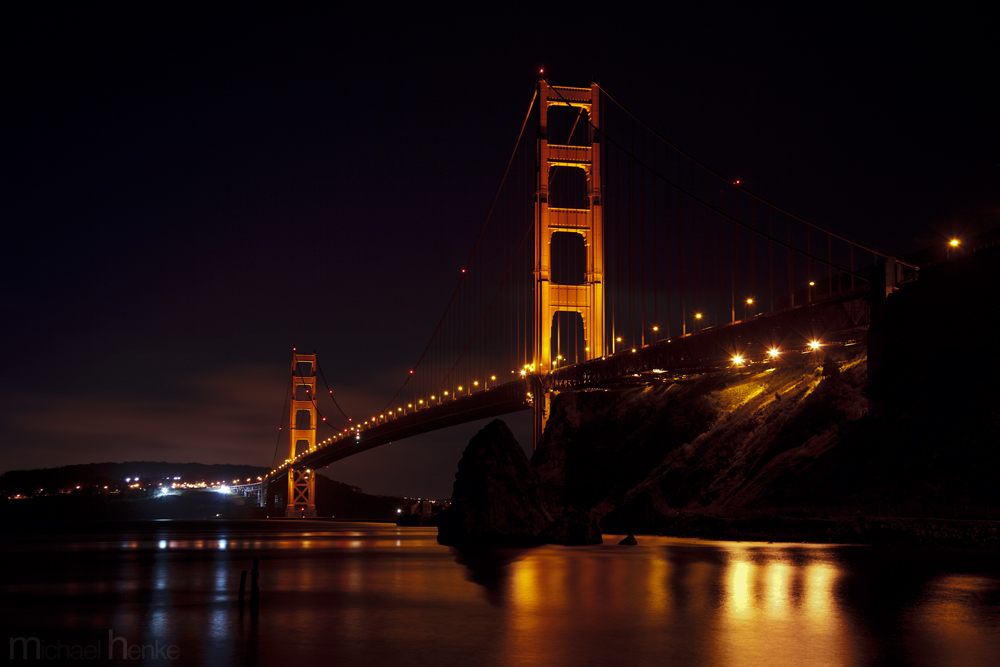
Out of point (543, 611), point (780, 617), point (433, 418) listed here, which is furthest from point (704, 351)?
point (780, 617)

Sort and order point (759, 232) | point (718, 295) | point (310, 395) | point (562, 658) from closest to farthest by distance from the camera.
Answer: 1. point (562, 658)
2. point (759, 232)
3. point (718, 295)
4. point (310, 395)

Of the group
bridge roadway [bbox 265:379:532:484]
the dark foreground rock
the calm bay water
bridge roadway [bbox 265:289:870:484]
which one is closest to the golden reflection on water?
the calm bay water

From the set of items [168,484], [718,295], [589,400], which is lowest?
[168,484]

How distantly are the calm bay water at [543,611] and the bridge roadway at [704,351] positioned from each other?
685 inches

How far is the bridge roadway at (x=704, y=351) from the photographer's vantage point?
4069 centimetres

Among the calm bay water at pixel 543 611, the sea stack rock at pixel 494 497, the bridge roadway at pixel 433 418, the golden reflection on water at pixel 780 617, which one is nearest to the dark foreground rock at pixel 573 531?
the sea stack rock at pixel 494 497

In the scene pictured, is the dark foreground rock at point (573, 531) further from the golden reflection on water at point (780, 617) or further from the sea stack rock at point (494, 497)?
the golden reflection on water at point (780, 617)

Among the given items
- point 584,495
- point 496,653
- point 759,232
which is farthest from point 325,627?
point 584,495

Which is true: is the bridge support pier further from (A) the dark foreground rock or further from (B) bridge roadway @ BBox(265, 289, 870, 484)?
(A) the dark foreground rock

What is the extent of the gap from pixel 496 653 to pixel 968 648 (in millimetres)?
5094

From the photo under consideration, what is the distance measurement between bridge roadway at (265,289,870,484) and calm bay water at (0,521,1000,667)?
1739 centimetres

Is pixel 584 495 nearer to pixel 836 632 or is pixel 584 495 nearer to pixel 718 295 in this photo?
pixel 718 295

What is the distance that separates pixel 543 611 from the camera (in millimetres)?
14016

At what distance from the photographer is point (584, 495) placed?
54781 millimetres
